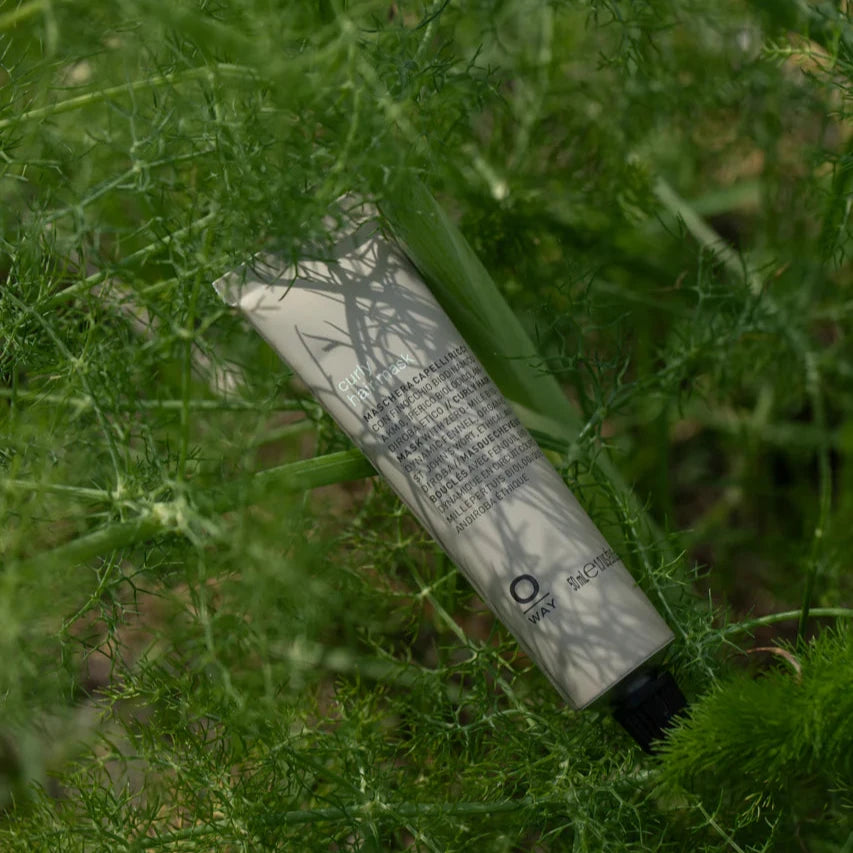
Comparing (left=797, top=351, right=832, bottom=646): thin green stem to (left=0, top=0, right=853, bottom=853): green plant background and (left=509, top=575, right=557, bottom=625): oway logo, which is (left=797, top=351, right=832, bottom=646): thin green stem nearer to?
(left=0, top=0, right=853, bottom=853): green plant background

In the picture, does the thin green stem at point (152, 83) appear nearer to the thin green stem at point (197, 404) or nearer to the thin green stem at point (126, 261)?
the thin green stem at point (126, 261)

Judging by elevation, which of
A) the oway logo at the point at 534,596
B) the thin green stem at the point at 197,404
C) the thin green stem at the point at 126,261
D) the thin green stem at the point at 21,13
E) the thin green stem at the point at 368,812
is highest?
the thin green stem at the point at 21,13

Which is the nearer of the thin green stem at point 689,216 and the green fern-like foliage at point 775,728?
the green fern-like foliage at point 775,728

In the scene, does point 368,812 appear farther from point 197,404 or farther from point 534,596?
point 197,404

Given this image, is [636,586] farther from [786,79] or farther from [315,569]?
[786,79]

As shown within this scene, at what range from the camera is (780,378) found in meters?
1.05

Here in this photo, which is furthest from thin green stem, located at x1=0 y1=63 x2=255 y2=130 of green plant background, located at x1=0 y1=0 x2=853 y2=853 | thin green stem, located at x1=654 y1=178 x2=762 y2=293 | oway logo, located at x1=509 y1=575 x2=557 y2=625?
thin green stem, located at x1=654 y1=178 x2=762 y2=293

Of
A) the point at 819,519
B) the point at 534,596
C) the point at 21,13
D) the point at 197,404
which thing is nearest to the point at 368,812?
the point at 534,596

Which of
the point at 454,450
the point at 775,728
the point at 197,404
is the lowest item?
the point at 775,728

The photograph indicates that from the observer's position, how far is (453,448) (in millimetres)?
707

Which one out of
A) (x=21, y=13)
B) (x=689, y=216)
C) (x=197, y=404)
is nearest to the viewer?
(x=21, y=13)

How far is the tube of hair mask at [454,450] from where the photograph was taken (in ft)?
2.29

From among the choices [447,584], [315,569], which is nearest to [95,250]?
[315,569]

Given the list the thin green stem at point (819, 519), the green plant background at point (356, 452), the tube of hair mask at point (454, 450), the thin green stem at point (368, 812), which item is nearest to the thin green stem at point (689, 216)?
the green plant background at point (356, 452)
